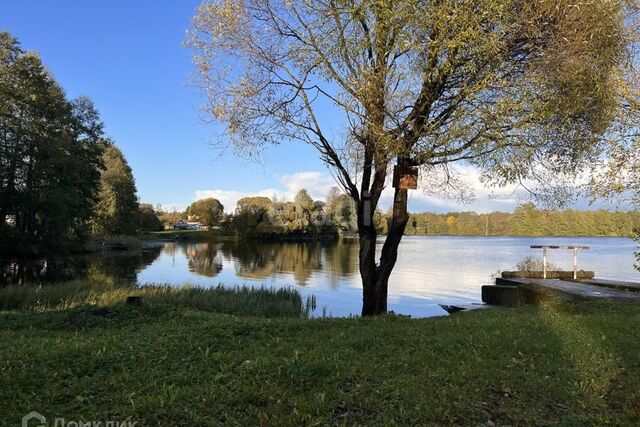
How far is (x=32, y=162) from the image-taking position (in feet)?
117

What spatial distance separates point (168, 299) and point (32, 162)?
87.8 feet

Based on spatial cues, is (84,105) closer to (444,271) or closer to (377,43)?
(444,271)

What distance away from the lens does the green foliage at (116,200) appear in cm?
6569

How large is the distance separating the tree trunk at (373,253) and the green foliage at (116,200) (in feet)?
199

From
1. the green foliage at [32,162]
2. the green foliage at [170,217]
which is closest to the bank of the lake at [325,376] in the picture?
the green foliage at [32,162]

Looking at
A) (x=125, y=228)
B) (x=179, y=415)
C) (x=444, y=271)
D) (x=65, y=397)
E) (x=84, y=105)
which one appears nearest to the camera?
(x=179, y=415)

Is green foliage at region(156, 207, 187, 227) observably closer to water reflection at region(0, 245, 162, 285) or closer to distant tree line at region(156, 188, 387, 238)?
distant tree line at region(156, 188, 387, 238)

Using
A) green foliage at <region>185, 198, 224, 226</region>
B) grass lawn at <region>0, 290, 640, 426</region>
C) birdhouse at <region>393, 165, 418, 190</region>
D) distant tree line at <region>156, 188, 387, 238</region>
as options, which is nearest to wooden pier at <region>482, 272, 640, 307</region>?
birdhouse at <region>393, 165, 418, 190</region>

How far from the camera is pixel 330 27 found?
9008 millimetres

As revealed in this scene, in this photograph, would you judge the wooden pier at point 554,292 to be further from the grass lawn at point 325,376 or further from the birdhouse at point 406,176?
the grass lawn at point 325,376

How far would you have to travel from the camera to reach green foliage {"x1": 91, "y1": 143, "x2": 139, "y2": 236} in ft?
216

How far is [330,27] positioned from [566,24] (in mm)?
4012

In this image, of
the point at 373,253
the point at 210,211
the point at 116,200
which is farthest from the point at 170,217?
the point at 373,253

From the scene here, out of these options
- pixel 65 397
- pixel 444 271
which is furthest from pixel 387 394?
pixel 444 271
